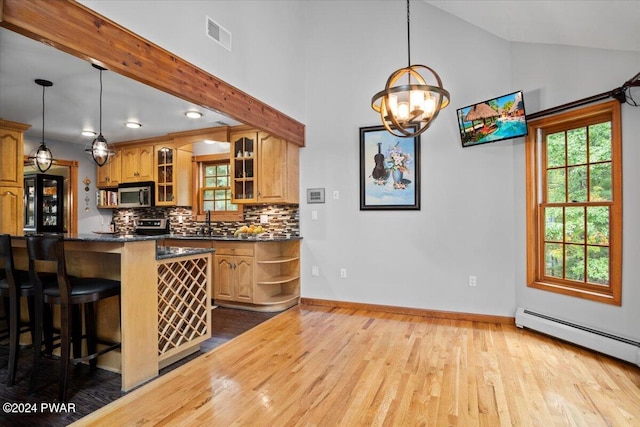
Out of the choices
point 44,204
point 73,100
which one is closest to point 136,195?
point 44,204

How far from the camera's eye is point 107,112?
4.33 meters

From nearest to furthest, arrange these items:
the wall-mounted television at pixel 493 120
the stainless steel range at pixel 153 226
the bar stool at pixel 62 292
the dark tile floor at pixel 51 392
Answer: the dark tile floor at pixel 51 392 → the bar stool at pixel 62 292 → the wall-mounted television at pixel 493 120 → the stainless steel range at pixel 153 226

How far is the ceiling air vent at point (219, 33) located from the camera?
9.71ft

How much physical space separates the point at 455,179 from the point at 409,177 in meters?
0.52

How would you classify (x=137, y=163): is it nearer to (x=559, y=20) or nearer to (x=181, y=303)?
(x=181, y=303)

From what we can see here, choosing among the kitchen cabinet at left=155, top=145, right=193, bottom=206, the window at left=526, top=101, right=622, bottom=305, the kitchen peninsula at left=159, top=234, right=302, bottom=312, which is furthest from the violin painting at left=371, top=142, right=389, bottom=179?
the kitchen cabinet at left=155, top=145, right=193, bottom=206

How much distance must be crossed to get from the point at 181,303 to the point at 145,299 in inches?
17.1

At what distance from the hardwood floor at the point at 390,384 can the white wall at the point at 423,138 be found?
0.72 m

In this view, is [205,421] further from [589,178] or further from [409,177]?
[589,178]

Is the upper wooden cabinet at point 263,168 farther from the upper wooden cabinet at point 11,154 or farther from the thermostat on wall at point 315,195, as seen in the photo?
the upper wooden cabinet at point 11,154

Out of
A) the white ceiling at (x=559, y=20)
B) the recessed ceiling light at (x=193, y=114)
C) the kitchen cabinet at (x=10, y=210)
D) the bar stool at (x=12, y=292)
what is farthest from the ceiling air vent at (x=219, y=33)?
the kitchen cabinet at (x=10, y=210)

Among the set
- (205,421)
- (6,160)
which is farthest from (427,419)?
(6,160)

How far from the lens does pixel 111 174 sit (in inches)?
240

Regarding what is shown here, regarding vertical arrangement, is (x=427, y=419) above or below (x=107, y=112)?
below
